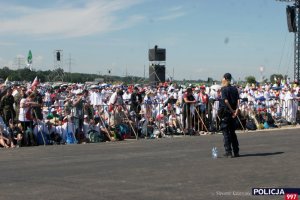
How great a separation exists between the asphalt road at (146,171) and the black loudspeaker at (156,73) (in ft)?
88.1

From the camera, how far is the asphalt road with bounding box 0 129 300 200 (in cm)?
787

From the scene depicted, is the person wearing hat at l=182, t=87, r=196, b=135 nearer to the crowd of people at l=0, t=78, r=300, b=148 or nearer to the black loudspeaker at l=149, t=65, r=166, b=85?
the crowd of people at l=0, t=78, r=300, b=148

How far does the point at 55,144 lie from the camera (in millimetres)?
16234

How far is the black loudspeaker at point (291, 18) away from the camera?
3375cm

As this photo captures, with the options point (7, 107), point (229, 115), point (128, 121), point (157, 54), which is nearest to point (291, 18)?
point (157, 54)

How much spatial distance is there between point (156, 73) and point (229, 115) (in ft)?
99.2

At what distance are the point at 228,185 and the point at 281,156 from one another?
385 centimetres

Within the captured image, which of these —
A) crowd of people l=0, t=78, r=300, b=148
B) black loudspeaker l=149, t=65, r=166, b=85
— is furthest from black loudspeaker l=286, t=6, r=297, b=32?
crowd of people l=0, t=78, r=300, b=148

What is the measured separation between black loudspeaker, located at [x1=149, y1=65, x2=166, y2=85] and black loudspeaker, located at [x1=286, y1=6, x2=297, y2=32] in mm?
11518

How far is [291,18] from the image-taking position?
34000mm

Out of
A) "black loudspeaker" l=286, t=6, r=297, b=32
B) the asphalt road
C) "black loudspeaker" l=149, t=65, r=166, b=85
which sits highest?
"black loudspeaker" l=286, t=6, r=297, b=32

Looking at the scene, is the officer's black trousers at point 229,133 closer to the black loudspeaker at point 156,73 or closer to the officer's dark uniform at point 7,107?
the officer's dark uniform at point 7,107

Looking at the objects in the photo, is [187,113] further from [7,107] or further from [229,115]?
[229,115]

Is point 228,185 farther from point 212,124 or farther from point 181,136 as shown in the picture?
point 212,124
